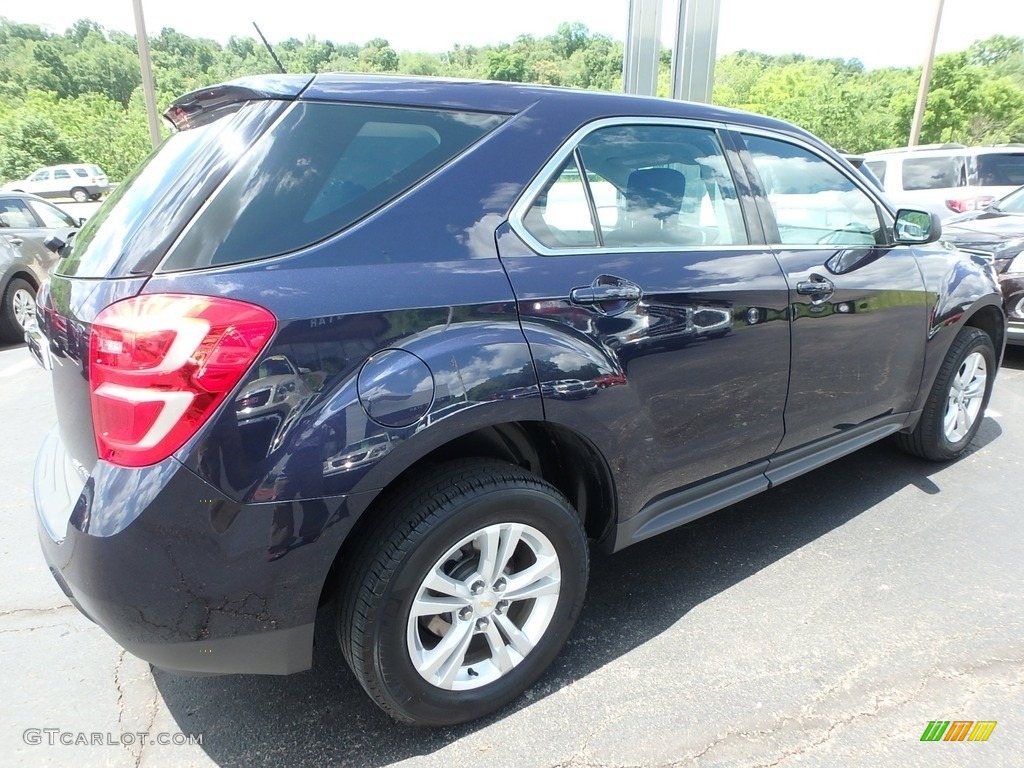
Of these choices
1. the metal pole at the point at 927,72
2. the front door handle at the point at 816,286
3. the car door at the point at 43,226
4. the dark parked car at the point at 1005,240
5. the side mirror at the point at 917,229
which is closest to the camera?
the front door handle at the point at 816,286

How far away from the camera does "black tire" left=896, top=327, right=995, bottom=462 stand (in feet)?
11.6

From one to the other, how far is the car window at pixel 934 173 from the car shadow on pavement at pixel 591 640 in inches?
354

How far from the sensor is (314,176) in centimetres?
170

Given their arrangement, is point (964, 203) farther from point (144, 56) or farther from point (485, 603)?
point (144, 56)

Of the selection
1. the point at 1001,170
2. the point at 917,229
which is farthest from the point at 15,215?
the point at 1001,170

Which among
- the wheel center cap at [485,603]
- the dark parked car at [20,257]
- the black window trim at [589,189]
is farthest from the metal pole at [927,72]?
the wheel center cap at [485,603]

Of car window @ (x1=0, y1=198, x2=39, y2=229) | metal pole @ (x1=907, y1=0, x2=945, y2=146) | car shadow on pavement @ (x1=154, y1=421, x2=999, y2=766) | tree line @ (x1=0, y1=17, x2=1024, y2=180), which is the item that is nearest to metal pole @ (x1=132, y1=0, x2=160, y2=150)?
tree line @ (x1=0, y1=17, x2=1024, y2=180)

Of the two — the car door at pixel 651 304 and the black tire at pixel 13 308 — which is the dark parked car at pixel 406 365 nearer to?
the car door at pixel 651 304

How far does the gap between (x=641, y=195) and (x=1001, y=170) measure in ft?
36.2

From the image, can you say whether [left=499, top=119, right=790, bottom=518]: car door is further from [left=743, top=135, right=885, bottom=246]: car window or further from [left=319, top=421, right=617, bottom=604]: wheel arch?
[left=743, top=135, right=885, bottom=246]: car window

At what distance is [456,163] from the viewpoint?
6.20 ft

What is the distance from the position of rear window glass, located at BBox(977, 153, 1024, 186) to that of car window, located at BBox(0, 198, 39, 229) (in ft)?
42.6

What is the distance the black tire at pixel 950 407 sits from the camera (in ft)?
11.6

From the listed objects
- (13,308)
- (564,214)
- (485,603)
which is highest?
(564,214)
